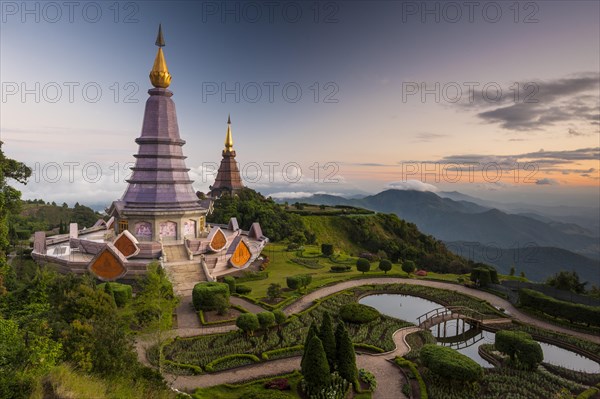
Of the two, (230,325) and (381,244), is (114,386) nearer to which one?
(230,325)

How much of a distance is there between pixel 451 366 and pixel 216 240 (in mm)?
27668

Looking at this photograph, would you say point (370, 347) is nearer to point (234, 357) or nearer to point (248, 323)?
point (248, 323)

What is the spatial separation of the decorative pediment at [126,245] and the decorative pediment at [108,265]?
148 centimetres

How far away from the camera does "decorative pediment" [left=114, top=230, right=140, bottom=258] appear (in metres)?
34.6

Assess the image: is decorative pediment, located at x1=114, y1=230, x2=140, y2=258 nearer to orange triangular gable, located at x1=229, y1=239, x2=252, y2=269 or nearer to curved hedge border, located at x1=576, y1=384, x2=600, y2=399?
orange triangular gable, located at x1=229, y1=239, x2=252, y2=269

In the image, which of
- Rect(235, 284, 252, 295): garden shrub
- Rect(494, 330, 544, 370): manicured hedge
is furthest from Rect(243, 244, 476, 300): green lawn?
Rect(494, 330, 544, 370): manicured hedge

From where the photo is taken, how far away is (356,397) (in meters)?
16.9

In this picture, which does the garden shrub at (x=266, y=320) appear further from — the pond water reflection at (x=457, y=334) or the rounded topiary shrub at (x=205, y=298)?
the pond water reflection at (x=457, y=334)

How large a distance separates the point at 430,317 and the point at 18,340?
25040 mm

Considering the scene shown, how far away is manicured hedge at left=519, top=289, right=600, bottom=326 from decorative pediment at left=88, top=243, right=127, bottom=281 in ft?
117

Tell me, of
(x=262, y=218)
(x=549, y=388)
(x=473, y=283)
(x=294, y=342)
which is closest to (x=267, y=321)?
(x=294, y=342)

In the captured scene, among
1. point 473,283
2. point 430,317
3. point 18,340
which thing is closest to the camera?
point 18,340

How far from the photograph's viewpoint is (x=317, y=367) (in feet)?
52.6

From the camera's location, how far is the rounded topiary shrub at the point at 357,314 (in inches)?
1008
